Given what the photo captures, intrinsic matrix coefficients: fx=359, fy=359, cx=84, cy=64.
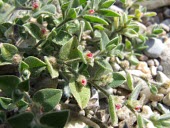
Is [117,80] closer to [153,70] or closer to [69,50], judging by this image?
[69,50]

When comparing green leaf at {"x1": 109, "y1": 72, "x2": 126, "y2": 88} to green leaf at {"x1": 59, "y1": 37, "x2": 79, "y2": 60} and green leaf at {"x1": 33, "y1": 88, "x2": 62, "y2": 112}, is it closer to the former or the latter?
green leaf at {"x1": 59, "y1": 37, "x2": 79, "y2": 60}

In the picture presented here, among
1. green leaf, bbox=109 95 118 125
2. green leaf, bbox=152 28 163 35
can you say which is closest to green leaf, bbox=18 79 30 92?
green leaf, bbox=109 95 118 125

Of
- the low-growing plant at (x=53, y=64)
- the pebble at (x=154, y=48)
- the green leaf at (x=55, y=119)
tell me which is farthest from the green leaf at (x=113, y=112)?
the pebble at (x=154, y=48)

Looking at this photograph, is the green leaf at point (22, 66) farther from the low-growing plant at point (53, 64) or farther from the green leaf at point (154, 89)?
the green leaf at point (154, 89)

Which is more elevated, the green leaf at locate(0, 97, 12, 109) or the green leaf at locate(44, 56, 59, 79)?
the green leaf at locate(44, 56, 59, 79)

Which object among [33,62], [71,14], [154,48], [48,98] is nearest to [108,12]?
[71,14]
